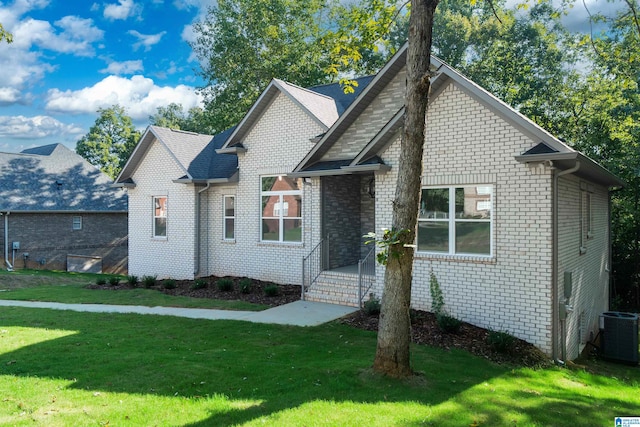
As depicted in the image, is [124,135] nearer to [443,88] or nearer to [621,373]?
[443,88]

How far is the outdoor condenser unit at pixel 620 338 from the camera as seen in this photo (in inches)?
404

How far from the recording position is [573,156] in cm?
798

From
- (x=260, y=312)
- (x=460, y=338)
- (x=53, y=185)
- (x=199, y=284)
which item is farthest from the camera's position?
(x=53, y=185)

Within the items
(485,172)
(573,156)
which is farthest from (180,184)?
(573,156)

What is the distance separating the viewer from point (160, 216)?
18.2 meters

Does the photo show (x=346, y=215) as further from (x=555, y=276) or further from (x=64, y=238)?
(x=64, y=238)

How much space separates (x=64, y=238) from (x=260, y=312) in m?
21.2

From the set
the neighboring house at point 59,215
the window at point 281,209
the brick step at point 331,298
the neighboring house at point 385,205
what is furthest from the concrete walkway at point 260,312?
the neighboring house at point 59,215

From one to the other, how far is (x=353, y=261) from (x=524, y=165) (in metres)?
6.67

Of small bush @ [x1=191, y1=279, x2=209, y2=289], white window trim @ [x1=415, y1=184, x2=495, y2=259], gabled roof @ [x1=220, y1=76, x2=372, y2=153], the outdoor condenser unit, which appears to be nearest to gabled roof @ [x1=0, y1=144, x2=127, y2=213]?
small bush @ [x1=191, y1=279, x2=209, y2=289]

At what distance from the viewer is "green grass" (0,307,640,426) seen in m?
5.09

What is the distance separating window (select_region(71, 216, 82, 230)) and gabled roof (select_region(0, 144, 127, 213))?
0.61 metres

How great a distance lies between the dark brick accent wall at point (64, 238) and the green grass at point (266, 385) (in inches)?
753

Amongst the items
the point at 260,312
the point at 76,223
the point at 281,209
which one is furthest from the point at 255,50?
the point at 260,312
